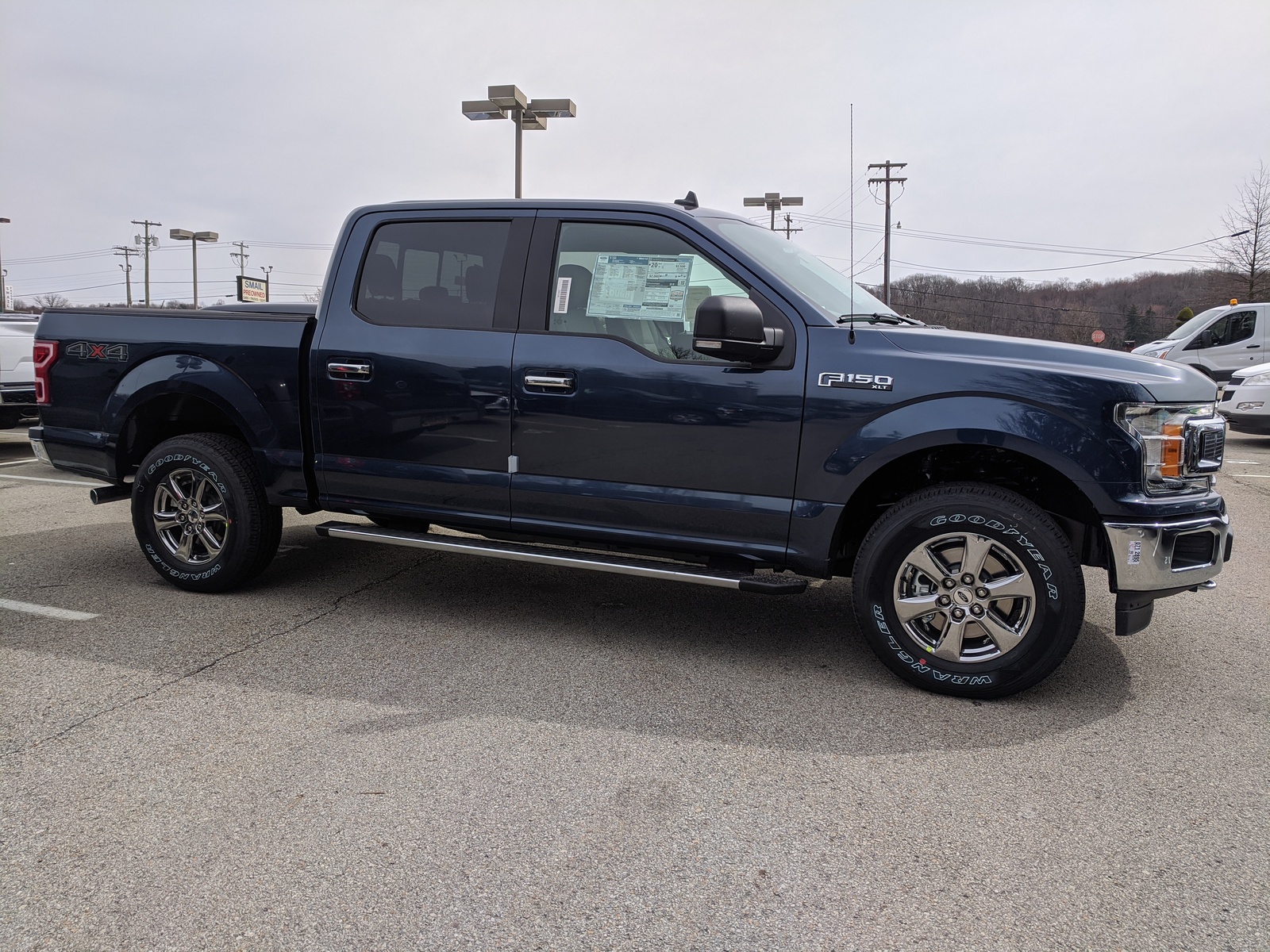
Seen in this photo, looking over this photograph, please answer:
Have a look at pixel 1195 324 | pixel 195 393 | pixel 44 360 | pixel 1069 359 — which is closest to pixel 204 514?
pixel 195 393

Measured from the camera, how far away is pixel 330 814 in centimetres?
266

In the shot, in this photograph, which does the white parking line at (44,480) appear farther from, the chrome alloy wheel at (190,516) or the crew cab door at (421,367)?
the crew cab door at (421,367)

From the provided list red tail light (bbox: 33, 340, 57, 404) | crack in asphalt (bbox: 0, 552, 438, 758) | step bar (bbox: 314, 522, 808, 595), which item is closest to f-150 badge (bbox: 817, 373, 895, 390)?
step bar (bbox: 314, 522, 808, 595)

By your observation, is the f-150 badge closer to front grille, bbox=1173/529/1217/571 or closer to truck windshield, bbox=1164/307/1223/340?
front grille, bbox=1173/529/1217/571

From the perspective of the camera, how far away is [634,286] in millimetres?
4027

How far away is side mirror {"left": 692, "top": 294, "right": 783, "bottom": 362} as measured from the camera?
11.4 feet

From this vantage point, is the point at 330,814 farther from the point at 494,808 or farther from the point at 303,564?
the point at 303,564

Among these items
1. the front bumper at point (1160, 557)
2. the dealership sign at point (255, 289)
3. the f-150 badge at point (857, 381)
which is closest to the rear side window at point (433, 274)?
the f-150 badge at point (857, 381)

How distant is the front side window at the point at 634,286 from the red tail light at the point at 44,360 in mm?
3034

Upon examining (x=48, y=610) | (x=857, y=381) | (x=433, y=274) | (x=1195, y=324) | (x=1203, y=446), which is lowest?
(x=48, y=610)

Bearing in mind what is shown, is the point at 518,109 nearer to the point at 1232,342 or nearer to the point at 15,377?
the point at 15,377

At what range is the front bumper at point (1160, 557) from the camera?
3.38 metres

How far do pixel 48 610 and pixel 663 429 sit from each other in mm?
3309

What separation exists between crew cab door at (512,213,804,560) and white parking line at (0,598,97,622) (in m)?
2.26
